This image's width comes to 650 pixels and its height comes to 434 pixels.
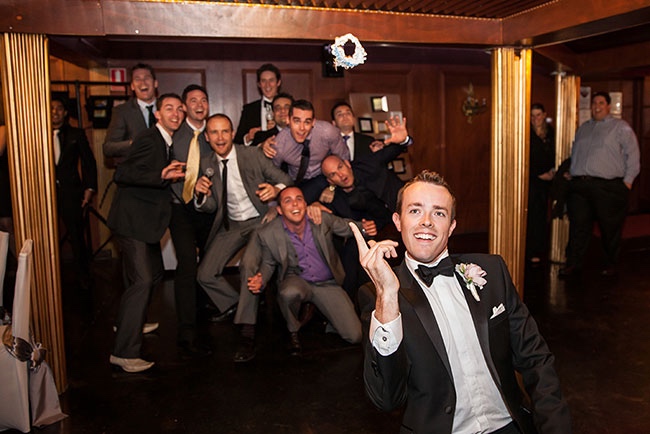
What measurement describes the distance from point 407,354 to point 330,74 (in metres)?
5.84

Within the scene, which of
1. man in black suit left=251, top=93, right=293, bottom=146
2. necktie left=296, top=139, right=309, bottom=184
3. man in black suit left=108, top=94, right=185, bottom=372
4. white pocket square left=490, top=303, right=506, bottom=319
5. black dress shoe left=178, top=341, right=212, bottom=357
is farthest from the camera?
man in black suit left=251, top=93, right=293, bottom=146

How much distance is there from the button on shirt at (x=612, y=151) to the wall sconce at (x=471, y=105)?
96.1 inches

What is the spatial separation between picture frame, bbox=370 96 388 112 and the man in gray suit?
3.32 m

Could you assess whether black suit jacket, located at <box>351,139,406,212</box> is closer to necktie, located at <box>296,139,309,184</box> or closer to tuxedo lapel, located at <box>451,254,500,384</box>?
necktie, located at <box>296,139,309,184</box>

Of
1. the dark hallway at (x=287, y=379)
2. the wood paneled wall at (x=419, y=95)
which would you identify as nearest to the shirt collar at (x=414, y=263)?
the dark hallway at (x=287, y=379)

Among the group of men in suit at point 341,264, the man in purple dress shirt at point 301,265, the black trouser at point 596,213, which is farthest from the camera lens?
the black trouser at point 596,213

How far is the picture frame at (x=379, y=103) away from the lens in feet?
25.0

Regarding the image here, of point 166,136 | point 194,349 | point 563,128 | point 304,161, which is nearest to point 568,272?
point 563,128

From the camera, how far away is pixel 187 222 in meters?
4.24

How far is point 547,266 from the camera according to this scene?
6.24 metres

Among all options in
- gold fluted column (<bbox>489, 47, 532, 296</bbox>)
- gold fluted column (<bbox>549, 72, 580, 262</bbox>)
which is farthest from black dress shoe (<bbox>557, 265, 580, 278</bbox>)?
gold fluted column (<bbox>489, 47, 532, 296</bbox>)

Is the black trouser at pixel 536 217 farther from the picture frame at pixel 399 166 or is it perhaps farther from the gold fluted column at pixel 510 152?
the gold fluted column at pixel 510 152

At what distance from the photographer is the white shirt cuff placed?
5.95ft

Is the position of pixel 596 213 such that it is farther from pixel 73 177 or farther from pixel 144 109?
pixel 73 177
